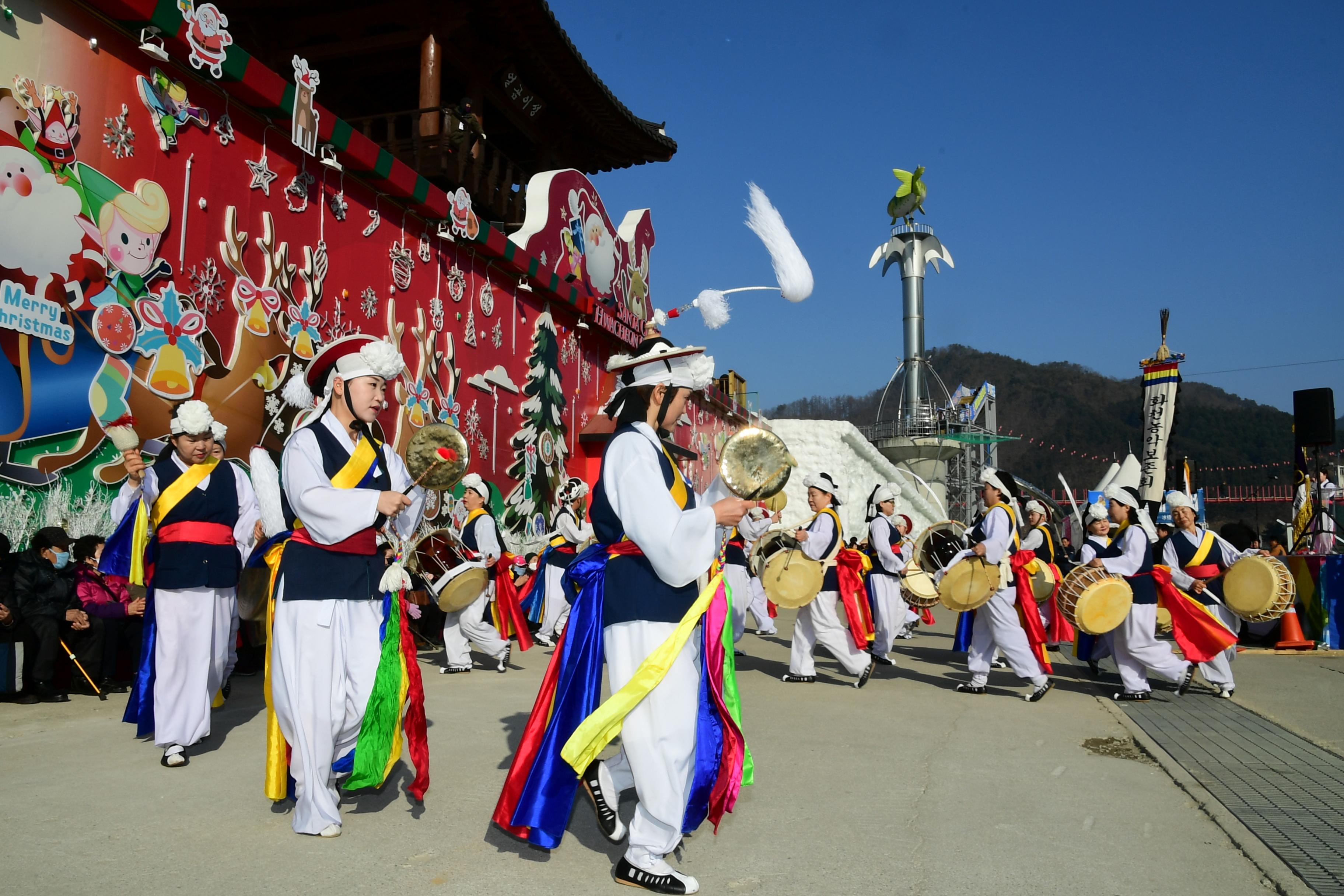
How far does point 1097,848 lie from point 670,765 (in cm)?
179

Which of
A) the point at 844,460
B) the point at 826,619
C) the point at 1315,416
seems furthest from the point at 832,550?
the point at 844,460

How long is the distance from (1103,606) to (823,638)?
2.22 m

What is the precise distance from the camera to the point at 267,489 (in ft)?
13.7

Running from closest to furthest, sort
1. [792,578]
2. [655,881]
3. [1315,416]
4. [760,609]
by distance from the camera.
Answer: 1. [655,881]
2. [792,578]
3. [760,609]
4. [1315,416]

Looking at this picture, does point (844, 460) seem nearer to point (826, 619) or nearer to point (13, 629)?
point (826, 619)

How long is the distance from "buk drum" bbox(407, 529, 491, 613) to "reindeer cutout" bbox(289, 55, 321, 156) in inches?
134

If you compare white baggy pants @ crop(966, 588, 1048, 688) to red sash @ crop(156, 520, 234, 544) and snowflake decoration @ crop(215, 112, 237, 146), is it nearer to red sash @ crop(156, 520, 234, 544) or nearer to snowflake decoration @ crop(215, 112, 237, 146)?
red sash @ crop(156, 520, 234, 544)

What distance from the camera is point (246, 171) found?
21.9 feet

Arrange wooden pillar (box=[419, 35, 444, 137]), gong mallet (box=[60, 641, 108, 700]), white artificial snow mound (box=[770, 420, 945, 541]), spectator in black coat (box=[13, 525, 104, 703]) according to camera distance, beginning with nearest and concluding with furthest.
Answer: spectator in black coat (box=[13, 525, 104, 703])
gong mallet (box=[60, 641, 108, 700])
wooden pillar (box=[419, 35, 444, 137])
white artificial snow mound (box=[770, 420, 945, 541])

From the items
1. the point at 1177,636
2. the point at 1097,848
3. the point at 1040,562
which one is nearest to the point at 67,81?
the point at 1097,848

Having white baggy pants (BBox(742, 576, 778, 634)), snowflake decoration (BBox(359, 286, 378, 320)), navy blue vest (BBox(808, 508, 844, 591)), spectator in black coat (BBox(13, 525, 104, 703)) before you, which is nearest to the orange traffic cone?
white baggy pants (BBox(742, 576, 778, 634))

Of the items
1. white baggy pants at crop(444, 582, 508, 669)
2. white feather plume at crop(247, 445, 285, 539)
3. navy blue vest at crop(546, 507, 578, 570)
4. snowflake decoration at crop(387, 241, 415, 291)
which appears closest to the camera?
white feather plume at crop(247, 445, 285, 539)

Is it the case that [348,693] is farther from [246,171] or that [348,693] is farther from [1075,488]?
[1075,488]

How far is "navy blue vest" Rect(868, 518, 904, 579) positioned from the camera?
848 cm
